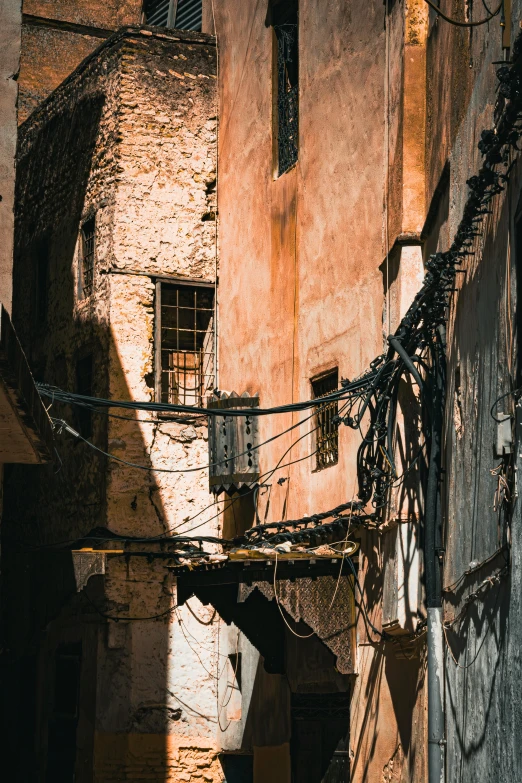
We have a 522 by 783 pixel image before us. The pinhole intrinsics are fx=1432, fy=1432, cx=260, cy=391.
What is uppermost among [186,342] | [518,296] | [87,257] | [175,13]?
[175,13]

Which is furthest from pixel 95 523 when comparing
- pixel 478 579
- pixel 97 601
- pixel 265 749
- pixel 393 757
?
pixel 478 579

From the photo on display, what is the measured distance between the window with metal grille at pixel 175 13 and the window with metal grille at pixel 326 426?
802 centimetres

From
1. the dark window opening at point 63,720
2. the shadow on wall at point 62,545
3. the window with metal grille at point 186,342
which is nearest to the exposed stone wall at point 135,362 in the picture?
the shadow on wall at point 62,545

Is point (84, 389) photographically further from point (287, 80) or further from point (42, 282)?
point (287, 80)

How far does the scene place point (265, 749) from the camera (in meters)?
17.0

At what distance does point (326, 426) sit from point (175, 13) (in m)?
9.64

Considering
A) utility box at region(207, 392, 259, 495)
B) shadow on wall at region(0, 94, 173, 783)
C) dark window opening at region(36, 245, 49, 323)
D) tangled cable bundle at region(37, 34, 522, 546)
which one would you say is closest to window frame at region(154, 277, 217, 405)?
shadow on wall at region(0, 94, 173, 783)

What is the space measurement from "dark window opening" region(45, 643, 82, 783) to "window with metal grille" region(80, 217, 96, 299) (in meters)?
4.94

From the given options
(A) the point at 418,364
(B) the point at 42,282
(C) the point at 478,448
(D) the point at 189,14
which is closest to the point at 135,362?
(B) the point at 42,282

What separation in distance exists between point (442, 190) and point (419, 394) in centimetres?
183

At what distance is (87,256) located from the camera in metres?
20.0

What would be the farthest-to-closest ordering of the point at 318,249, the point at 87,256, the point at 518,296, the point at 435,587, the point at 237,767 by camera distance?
Result: the point at 87,256, the point at 237,767, the point at 318,249, the point at 435,587, the point at 518,296

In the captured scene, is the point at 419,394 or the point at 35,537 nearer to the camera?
the point at 419,394

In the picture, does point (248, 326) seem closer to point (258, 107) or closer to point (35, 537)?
point (258, 107)
